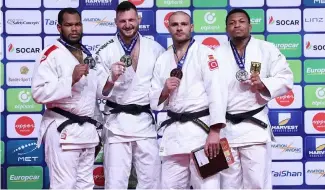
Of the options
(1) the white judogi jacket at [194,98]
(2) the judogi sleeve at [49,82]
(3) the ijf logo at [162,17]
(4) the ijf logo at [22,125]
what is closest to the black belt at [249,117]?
(1) the white judogi jacket at [194,98]

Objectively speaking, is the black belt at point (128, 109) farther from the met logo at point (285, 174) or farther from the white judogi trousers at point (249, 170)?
the met logo at point (285, 174)

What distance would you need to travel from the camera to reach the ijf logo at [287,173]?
6277mm

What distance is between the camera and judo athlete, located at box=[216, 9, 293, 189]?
5.06 m

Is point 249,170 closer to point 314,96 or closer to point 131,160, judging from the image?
point 131,160

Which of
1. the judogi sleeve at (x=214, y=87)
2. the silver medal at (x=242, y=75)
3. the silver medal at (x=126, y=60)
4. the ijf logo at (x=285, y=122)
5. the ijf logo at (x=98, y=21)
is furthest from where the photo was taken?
the ijf logo at (x=285, y=122)

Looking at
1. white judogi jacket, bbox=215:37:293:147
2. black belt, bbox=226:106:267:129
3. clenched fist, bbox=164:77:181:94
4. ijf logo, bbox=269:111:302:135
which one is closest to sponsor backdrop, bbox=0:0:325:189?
ijf logo, bbox=269:111:302:135

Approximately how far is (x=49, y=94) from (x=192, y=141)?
1.16 m

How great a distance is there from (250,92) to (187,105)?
0.56m

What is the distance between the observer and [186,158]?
4957mm

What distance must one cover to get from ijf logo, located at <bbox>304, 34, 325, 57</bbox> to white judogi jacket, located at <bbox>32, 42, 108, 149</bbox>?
215 cm

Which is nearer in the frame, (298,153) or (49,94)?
(49,94)

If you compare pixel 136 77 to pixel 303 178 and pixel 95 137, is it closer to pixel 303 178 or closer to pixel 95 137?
pixel 95 137

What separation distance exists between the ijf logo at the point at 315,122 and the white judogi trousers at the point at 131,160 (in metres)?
1.77

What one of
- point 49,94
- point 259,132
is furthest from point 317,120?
point 49,94
